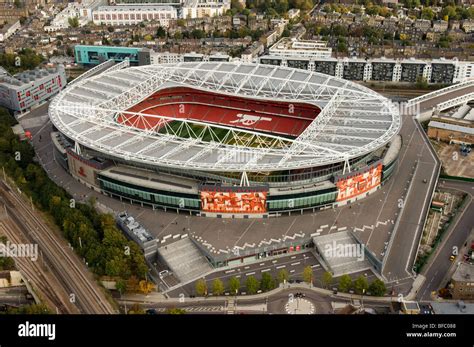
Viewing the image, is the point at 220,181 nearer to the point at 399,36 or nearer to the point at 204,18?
the point at 399,36

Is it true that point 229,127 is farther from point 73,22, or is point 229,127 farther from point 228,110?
point 73,22

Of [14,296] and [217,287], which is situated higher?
[217,287]

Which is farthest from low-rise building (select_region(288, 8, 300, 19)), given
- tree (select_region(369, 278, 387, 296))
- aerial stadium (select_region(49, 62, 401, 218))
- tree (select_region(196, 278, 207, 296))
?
tree (select_region(196, 278, 207, 296))

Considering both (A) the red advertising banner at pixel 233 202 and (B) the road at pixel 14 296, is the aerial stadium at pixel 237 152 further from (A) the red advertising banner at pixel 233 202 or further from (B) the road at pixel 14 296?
(B) the road at pixel 14 296

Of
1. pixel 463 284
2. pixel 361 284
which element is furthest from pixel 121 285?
pixel 463 284

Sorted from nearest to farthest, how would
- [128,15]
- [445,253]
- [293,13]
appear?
[445,253] < [128,15] < [293,13]

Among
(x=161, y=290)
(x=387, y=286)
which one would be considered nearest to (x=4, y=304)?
(x=161, y=290)

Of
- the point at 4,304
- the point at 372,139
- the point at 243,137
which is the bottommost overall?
the point at 4,304
